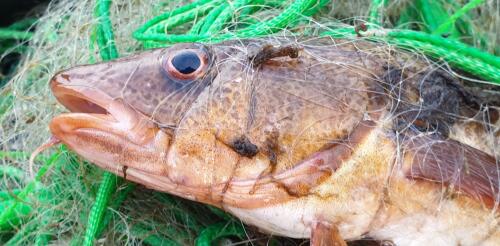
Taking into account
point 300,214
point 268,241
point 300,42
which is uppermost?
point 300,42

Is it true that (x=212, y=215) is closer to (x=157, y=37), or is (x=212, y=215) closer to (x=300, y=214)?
(x=300, y=214)

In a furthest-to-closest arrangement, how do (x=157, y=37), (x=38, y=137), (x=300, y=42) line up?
(x=38, y=137)
(x=157, y=37)
(x=300, y=42)

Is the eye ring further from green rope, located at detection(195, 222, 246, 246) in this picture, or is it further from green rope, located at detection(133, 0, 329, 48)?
green rope, located at detection(195, 222, 246, 246)

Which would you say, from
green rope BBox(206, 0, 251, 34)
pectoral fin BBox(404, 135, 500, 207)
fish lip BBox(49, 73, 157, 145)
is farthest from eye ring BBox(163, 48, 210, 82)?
pectoral fin BBox(404, 135, 500, 207)

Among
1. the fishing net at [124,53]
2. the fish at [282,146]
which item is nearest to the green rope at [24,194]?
the fishing net at [124,53]

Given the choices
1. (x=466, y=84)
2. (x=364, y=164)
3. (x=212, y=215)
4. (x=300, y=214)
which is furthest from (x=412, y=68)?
(x=212, y=215)

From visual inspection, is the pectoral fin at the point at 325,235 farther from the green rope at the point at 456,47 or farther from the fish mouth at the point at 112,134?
the green rope at the point at 456,47

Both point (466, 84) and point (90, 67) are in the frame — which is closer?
point (90, 67)
